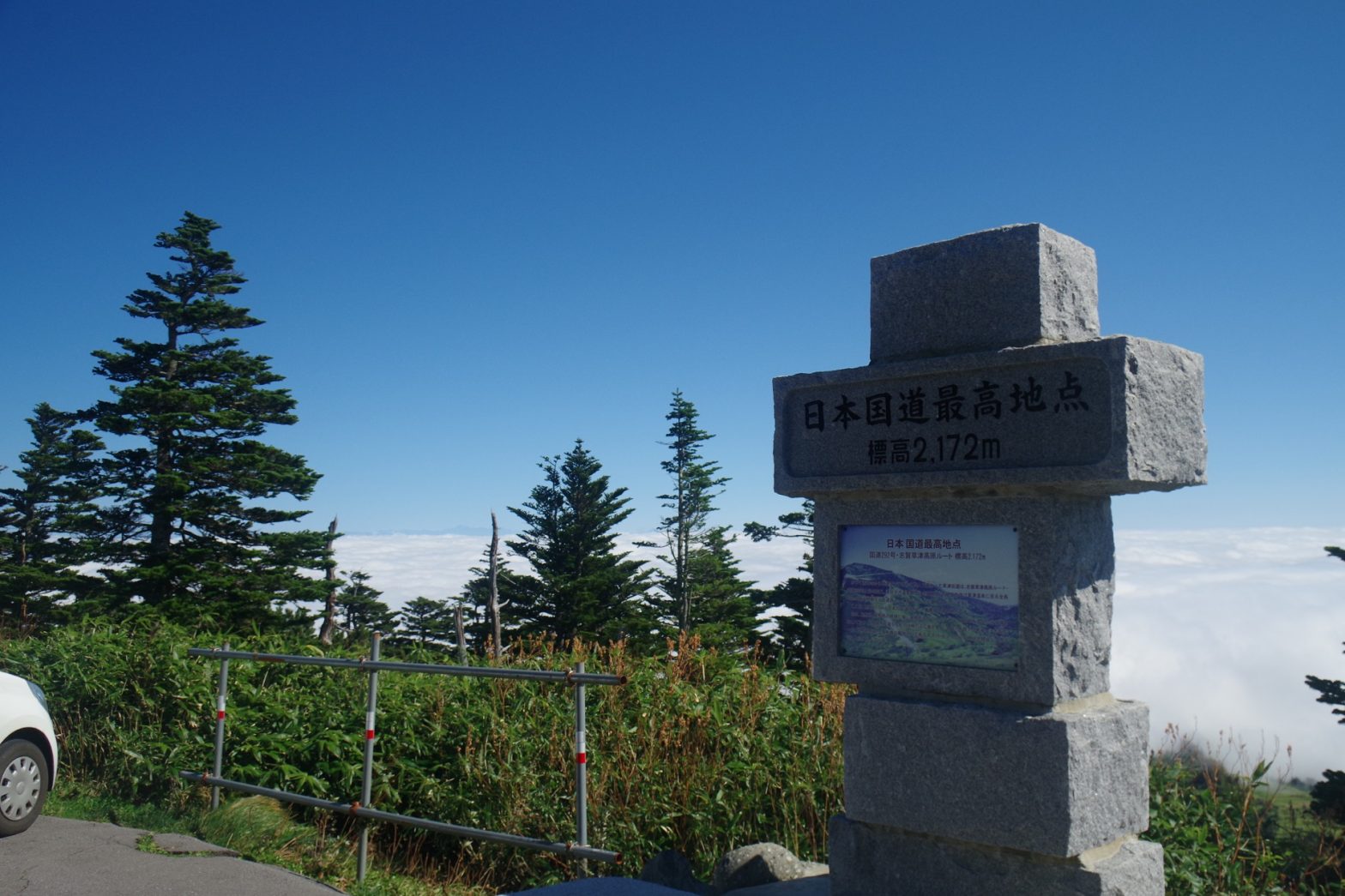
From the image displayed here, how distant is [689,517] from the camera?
3152 cm

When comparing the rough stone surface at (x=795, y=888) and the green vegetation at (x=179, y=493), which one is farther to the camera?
the green vegetation at (x=179, y=493)

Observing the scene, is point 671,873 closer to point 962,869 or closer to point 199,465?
point 962,869

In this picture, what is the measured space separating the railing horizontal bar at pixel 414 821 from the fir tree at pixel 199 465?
56.3 ft

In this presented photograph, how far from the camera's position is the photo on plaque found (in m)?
3.82

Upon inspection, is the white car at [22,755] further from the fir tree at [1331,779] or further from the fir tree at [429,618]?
the fir tree at [429,618]

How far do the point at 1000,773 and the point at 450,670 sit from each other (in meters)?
2.99

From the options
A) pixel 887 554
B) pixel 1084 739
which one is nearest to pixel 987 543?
pixel 887 554

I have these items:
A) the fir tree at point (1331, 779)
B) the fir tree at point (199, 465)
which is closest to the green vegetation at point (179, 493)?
the fir tree at point (199, 465)

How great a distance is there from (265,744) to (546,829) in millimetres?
2572

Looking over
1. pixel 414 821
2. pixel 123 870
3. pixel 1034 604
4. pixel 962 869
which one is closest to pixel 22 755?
pixel 123 870

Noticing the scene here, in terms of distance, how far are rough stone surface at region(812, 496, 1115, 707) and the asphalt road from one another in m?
2.99

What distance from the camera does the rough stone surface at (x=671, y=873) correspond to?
4.91 metres

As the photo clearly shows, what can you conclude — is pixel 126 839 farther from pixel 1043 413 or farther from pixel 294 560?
pixel 294 560

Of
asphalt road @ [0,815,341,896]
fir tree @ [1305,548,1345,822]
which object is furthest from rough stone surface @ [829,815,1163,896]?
fir tree @ [1305,548,1345,822]
